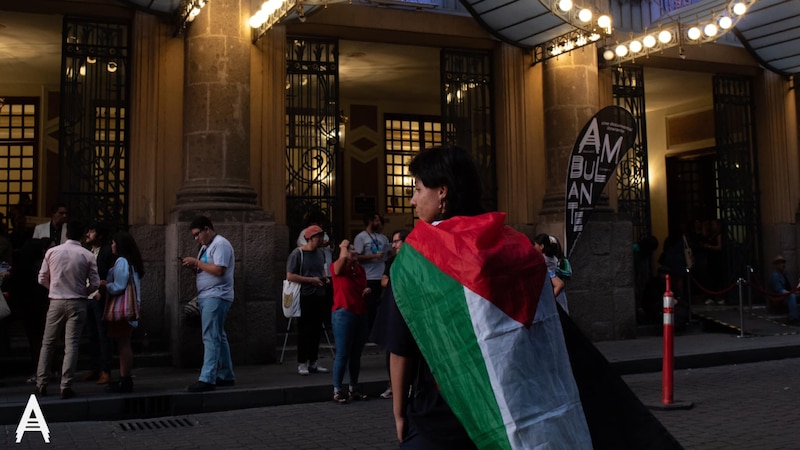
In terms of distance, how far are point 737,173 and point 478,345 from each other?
53.8 ft

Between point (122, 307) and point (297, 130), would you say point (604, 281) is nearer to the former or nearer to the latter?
point (297, 130)

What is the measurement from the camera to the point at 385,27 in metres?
14.0

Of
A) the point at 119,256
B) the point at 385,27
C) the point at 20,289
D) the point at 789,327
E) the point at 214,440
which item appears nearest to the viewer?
the point at 214,440

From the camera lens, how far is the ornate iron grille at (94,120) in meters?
12.1

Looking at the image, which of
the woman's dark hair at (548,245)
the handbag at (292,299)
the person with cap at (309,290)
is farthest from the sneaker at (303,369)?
the woman's dark hair at (548,245)

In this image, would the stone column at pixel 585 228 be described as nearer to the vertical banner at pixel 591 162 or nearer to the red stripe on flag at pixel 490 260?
the vertical banner at pixel 591 162

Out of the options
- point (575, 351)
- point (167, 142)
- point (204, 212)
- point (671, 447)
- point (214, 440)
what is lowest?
point (214, 440)

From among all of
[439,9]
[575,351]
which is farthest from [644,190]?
[575,351]

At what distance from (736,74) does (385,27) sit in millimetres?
7987

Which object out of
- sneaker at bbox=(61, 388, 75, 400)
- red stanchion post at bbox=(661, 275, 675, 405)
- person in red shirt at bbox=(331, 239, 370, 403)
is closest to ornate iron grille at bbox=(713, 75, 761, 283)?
red stanchion post at bbox=(661, 275, 675, 405)

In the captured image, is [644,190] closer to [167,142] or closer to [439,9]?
[439,9]

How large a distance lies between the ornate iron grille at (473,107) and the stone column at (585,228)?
98 centimetres

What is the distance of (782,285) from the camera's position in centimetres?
1641

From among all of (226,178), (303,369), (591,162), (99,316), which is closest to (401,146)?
(591,162)
